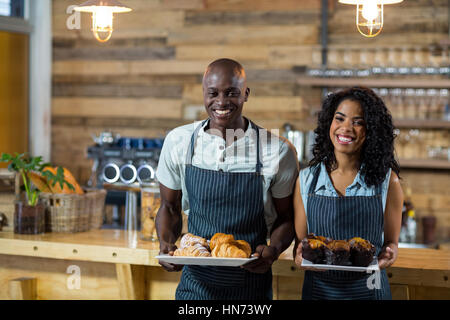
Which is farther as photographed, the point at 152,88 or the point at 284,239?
the point at 152,88

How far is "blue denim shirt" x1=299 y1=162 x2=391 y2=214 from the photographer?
216 cm

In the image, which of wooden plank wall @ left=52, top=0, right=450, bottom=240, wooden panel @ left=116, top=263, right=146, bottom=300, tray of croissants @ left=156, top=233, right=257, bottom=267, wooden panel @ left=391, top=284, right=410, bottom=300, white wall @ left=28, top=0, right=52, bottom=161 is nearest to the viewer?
tray of croissants @ left=156, top=233, right=257, bottom=267

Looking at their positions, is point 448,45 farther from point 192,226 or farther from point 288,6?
point 192,226

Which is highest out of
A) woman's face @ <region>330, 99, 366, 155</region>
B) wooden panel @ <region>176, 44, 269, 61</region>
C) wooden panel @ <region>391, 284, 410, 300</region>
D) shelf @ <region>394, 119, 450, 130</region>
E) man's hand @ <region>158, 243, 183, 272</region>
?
wooden panel @ <region>176, 44, 269, 61</region>

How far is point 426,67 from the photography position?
182 inches

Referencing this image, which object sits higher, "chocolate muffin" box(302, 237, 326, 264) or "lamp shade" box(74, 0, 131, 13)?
"lamp shade" box(74, 0, 131, 13)

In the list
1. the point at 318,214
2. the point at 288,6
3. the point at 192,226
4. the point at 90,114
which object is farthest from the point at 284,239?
the point at 90,114

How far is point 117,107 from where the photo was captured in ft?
18.3

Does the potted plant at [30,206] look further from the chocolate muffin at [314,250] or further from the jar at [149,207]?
the chocolate muffin at [314,250]

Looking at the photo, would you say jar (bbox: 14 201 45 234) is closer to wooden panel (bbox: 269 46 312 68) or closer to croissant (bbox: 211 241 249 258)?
croissant (bbox: 211 241 249 258)

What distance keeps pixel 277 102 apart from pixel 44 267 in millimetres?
2701

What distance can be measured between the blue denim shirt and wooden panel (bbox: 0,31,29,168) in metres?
3.99

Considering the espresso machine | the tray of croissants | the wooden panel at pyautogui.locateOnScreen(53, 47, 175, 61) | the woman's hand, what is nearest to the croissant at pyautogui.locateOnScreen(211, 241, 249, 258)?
the tray of croissants
